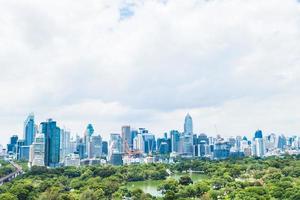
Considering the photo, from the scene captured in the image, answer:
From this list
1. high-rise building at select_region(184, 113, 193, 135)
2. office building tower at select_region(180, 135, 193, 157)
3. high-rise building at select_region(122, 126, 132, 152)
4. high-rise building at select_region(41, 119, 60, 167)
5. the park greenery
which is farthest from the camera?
high-rise building at select_region(184, 113, 193, 135)

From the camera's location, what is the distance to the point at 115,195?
20234 millimetres

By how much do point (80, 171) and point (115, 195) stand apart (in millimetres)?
17649

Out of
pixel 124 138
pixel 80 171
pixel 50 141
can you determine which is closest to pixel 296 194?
pixel 80 171

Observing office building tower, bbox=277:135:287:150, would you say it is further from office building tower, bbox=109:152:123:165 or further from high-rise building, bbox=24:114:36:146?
high-rise building, bbox=24:114:36:146

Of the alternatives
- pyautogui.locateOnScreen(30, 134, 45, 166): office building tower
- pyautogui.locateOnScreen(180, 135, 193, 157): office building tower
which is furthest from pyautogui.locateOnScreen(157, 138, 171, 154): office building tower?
pyautogui.locateOnScreen(30, 134, 45, 166): office building tower

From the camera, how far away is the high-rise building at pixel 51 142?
5306 cm

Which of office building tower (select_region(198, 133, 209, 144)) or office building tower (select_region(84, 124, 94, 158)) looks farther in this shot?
office building tower (select_region(198, 133, 209, 144))

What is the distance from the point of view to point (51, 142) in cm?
5434

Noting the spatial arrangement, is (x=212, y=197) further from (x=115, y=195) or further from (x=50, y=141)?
(x=50, y=141)

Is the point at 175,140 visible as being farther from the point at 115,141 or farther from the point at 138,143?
the point at 115,141

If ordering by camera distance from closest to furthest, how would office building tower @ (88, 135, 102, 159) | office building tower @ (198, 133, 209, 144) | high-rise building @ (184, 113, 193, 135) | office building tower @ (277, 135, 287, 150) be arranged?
1. office building tower @ (88, 135, 102, 159)
2. office building tower @ (198, 133, 209, 144)
3. high-rise building @ (184, 113, 193, 135)
4. office building tower @ (277, 135, 287, 150)

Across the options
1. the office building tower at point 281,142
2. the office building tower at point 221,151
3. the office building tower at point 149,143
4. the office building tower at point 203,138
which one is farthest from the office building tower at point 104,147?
the office building tower at point 281,142

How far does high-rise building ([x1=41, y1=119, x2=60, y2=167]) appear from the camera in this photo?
5306 centimetres

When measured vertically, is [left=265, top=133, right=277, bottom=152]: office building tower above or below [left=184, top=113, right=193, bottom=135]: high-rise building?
below
